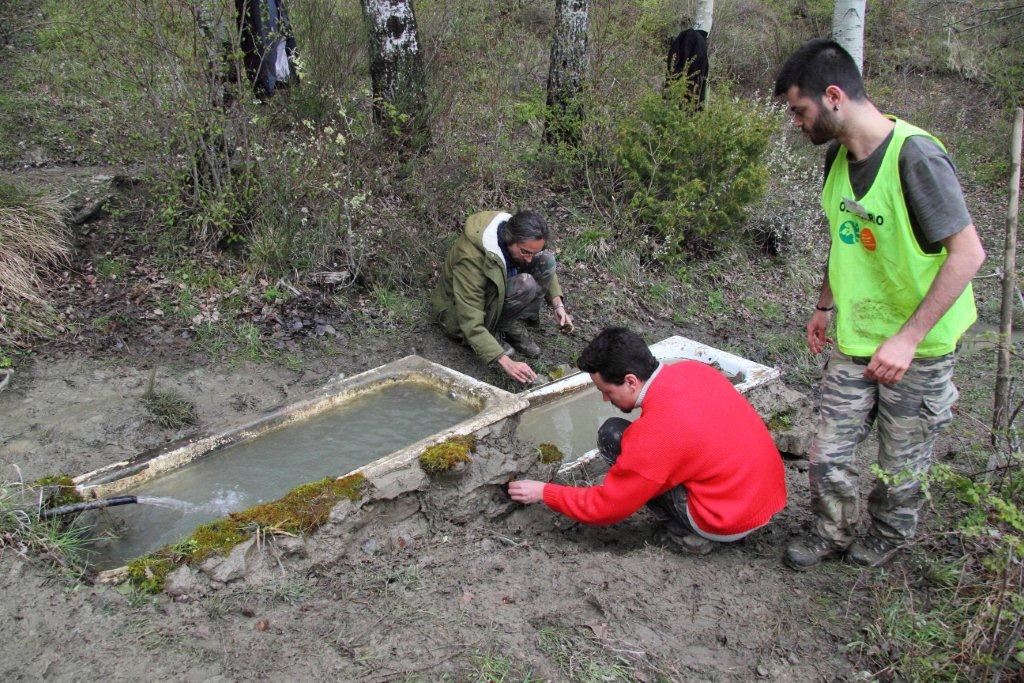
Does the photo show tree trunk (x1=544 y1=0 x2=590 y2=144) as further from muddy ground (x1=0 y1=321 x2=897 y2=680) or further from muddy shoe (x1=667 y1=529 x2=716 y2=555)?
muddy shoe (x1=667 y1=529 x2=716 y2=555)

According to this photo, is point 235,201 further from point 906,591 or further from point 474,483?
point 906,591

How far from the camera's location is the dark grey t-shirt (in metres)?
2.48

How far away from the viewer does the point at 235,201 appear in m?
5.46

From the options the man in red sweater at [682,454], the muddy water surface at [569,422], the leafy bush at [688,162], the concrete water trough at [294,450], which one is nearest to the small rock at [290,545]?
the concrete water trough at [294,450]

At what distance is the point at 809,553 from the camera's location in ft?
10.4

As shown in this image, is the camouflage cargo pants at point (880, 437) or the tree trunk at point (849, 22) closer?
the camouflage cargo pants at point (880, 437)

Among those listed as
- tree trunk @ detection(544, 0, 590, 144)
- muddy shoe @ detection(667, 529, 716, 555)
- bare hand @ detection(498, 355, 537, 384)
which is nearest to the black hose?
bare hand @ detection(498, 355, 537, 384)

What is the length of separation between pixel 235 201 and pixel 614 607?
4024mm

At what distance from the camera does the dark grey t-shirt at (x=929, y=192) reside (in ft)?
8.13

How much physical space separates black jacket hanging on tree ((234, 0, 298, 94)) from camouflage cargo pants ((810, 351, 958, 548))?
505 cm

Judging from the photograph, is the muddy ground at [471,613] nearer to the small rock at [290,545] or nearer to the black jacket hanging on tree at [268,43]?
the small rock at [290,545]

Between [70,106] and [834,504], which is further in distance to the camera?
[70,106]

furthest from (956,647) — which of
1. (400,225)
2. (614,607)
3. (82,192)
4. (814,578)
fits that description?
(82,192)

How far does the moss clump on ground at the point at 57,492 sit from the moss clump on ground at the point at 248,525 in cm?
51
